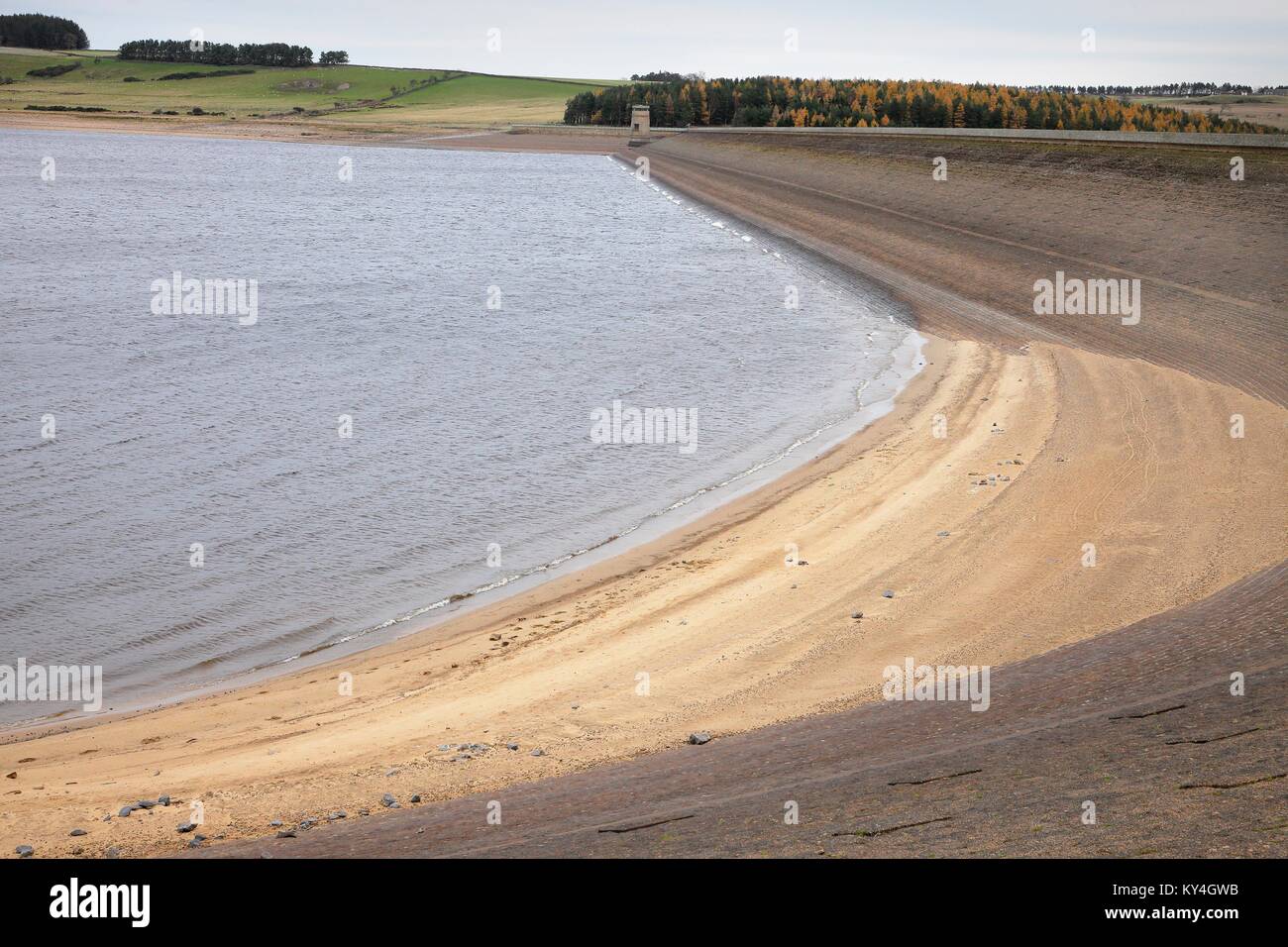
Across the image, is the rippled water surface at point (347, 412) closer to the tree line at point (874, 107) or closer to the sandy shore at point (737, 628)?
the sandy shore at point (737, 628)

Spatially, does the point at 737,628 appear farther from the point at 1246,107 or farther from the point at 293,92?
the point at 293,92

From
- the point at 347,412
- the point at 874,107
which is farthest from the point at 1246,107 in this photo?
the point at 347,412

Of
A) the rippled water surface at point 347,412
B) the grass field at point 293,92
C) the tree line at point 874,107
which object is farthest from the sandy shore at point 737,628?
the grass field at point 293,92

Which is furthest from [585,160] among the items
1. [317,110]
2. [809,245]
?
[809,245]

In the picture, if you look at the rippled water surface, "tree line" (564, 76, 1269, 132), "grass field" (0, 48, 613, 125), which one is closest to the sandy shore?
the rippled water surface
